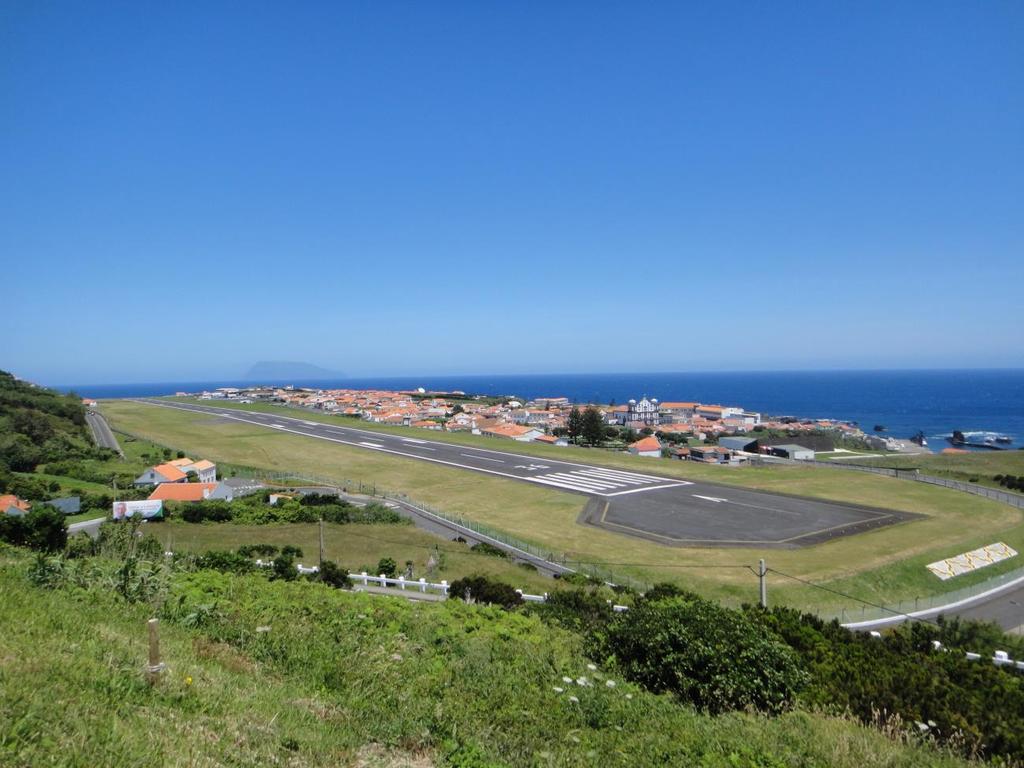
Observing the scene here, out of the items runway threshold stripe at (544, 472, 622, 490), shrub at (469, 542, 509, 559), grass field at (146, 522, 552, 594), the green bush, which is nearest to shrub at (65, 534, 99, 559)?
grass field at (146, 522, 552, 594)

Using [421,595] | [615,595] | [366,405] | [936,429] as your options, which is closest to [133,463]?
[421,595]

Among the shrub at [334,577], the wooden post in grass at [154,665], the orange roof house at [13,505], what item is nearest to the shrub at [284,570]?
the shrub at [334,577]

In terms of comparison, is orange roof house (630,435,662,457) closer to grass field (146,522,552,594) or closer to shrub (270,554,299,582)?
grass field (146,522,552,594)

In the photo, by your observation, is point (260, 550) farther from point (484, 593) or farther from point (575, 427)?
point (575, 427)

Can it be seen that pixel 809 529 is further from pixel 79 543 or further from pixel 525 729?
pixel 79 543

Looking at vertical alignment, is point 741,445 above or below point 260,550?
below

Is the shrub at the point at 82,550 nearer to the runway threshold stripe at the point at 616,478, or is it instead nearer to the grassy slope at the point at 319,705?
the grassy slope at the point at 319,705

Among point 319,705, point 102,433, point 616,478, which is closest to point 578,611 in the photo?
point 319,705
